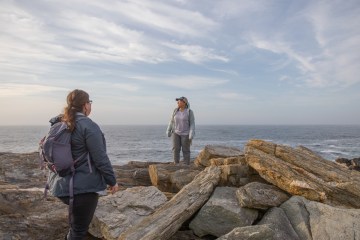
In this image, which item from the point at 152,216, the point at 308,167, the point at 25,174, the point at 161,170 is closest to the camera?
the point at 152,216

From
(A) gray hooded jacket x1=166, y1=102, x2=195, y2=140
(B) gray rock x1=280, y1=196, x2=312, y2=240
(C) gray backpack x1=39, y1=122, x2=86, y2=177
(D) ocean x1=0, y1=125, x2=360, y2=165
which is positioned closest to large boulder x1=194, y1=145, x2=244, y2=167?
(A) gray hooded jacket x1=166, y1=102, x2=195, y2=140

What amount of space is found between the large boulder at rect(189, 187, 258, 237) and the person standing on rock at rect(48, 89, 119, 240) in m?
2.77

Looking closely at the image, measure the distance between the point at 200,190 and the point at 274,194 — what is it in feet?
5.52

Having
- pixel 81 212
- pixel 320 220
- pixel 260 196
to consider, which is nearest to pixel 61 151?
pixel 81 212

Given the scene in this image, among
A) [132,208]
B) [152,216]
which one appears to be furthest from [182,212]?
[132,208]

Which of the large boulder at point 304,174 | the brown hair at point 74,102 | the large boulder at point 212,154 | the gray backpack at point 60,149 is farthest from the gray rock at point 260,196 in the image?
the brown hair at point 74,102

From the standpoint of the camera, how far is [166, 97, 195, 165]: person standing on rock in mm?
12664

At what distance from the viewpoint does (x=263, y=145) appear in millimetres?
9102

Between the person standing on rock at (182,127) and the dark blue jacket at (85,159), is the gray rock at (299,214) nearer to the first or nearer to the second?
the dark blue jacket at (85,159)

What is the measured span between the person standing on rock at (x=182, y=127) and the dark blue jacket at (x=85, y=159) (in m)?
7.78

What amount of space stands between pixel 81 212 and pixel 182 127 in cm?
812

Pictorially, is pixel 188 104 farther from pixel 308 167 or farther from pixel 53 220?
pixel 53 220

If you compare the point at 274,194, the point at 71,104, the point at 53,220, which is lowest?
the point at 53,220

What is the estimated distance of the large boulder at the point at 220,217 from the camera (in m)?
6.84
